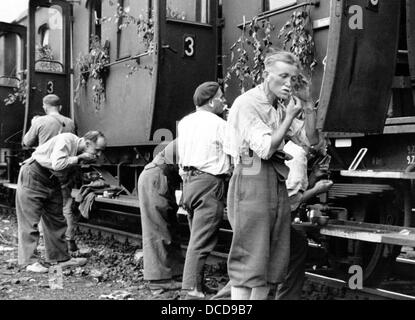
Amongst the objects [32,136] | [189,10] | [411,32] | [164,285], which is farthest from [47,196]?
[411,32]

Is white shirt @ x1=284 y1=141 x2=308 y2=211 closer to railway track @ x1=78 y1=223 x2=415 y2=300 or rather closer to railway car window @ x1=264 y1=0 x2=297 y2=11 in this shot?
railway track @ x1=78 y1=223 x2=415 y2=300

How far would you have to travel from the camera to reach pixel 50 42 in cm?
1128

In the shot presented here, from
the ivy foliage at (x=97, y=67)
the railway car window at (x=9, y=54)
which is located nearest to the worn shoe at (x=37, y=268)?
the ivy foliage at (x=97, y=67)

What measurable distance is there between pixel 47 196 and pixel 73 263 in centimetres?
80

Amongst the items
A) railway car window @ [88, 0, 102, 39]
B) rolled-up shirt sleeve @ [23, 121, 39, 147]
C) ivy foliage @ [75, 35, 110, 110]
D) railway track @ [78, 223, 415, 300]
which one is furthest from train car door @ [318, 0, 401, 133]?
railway car window @ [88, 0, 102, 39]

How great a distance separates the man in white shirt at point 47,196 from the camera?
6.68 m

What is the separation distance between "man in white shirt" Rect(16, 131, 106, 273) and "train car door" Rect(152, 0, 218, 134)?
2.63 ft

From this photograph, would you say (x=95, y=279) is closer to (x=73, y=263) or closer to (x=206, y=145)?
(x=73, y=263)

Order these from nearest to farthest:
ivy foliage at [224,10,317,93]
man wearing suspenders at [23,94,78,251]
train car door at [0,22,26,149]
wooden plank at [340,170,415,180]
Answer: wooden plank at [340,170,415,180], ivy foliage at [224,10,317,93], man wearing suspenders at [23,94,78,251], train car door at [0,22,26,149]

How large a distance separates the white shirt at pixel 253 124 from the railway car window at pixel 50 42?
7.04 meters

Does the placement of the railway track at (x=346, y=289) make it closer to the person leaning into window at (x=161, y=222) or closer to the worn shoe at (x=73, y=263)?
the person leaning into window at (x=161, y=222)

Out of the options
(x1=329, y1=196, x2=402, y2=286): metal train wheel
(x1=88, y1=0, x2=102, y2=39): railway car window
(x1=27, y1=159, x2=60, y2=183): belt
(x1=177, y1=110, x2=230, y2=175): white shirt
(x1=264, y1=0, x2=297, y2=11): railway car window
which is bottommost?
(x1=329, y1=196, x2=402, y2=286): metal train wheel

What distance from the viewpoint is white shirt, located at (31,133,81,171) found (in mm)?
6477

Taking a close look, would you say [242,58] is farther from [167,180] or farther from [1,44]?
[1,44]
